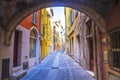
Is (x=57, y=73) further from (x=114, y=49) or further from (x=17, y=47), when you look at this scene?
(x=114, y=49)

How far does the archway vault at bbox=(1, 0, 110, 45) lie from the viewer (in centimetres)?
526

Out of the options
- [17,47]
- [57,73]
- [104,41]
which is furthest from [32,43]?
[104,41]

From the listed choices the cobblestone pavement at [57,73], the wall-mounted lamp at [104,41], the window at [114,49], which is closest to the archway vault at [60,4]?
the wall-mounted lamp at [104,41]

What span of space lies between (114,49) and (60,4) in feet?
7.54

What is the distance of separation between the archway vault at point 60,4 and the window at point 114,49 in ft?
2.30

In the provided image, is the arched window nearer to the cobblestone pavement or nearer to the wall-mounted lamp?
the cobblestone pavement

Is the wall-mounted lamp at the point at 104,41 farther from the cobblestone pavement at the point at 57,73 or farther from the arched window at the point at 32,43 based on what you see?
the arched window at the point at 32,43

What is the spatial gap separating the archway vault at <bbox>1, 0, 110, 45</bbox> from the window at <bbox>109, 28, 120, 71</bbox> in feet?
2.30

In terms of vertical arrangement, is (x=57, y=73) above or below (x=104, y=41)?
below

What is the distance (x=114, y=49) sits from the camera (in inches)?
174

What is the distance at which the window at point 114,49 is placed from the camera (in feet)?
13.7

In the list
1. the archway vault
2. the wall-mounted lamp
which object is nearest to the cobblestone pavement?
the wall-mounted lamp

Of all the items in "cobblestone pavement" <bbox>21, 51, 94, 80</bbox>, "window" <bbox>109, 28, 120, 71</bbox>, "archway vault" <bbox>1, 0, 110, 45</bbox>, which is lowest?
"cobblestone pavement" <bbox>21, 51, 94, 80</bbox>

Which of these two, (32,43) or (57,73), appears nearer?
(57,73)
